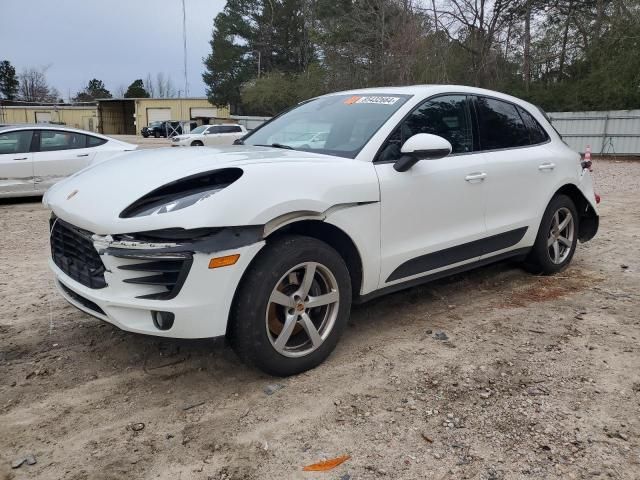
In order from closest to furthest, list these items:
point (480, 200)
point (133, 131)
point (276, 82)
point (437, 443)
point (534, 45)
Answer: point (437, 443)
point (480, 200)
point (534, 45)
point (276, 82)
point (133, 131)

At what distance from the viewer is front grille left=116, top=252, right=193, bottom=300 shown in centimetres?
258

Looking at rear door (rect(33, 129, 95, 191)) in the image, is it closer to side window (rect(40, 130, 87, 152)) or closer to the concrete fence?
side window (rect(40, 130, 87, 152))

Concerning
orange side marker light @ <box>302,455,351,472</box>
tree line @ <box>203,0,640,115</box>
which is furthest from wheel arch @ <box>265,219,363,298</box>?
tree line @ <box>203,0,640,115</box>

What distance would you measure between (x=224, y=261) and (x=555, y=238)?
352cm

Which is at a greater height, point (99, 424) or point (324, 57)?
point (324, 57)

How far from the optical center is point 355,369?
3197 mm

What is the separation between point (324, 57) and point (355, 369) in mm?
35637

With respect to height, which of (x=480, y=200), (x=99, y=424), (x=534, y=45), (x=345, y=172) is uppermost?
(x=534, y=45)

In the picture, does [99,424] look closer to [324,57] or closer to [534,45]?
[534,45]

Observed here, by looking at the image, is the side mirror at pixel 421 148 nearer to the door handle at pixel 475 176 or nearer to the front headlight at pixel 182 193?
the door handle at pixel 475 176

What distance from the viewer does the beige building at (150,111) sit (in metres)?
61.6

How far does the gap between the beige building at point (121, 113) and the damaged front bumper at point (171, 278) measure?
5802 centimetres

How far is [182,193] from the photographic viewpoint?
9.06ft

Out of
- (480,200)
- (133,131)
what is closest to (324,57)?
(480,200)
